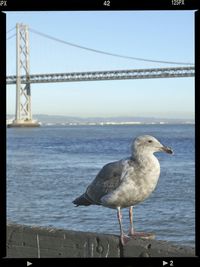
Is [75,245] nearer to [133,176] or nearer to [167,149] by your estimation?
[133,176]

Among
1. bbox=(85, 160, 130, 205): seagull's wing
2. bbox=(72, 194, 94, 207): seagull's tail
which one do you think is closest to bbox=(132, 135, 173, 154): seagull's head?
bbox=(85, 160, 130, 205): seagull's wing

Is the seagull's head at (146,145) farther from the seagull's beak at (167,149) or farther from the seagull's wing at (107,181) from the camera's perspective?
the seagull's wing at (107,181)

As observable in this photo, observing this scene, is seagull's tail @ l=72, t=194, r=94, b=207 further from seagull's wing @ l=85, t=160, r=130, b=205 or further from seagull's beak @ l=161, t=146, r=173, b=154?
seagull's beak @ l=161, t=146, r=173, b=154

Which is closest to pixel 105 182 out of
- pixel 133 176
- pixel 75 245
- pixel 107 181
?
pixel 107 181

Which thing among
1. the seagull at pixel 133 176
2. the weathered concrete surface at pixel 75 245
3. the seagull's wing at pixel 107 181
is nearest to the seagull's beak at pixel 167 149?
the seagull at pixel 133 176

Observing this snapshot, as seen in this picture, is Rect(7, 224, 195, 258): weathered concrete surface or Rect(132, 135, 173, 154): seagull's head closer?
Rect(132, 135, 173, 154): seagull's head
